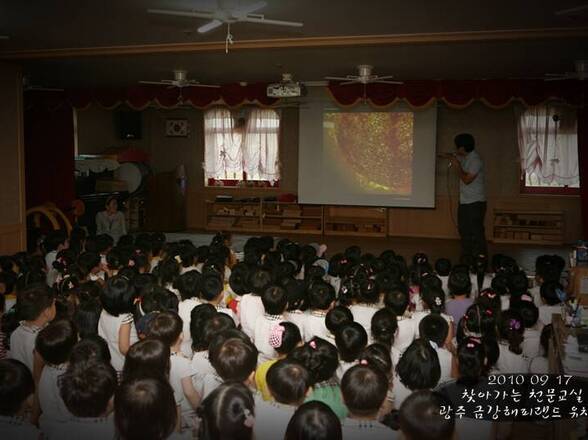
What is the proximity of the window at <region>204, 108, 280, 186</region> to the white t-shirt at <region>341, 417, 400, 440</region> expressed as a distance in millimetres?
7960

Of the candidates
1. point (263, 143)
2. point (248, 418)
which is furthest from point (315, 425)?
point (263, 143)

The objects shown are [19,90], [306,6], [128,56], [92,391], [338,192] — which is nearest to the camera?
[92,391]

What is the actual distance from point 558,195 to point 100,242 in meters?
6.49

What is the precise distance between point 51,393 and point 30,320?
61 centimetres

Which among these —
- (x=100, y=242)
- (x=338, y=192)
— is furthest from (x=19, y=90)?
(x=338, y=192)

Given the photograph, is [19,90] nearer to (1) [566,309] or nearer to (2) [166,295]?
(2) [166,295]

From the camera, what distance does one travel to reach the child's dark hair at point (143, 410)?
5.53 feet

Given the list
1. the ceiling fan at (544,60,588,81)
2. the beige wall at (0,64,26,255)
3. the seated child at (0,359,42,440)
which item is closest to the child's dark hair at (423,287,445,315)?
the seated child at (0,359,42,440)

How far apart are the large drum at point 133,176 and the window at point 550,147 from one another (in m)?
5.75

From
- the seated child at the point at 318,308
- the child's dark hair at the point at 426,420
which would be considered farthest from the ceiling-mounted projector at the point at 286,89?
the child's dark hair at the point at 426,420

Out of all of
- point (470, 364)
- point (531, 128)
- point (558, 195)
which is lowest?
point (470, 364)

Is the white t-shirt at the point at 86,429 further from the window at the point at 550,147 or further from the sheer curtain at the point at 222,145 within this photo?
the sheer curtain at the point at 222,145

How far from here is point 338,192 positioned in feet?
30.4

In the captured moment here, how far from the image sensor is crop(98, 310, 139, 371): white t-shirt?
289 centimetres
